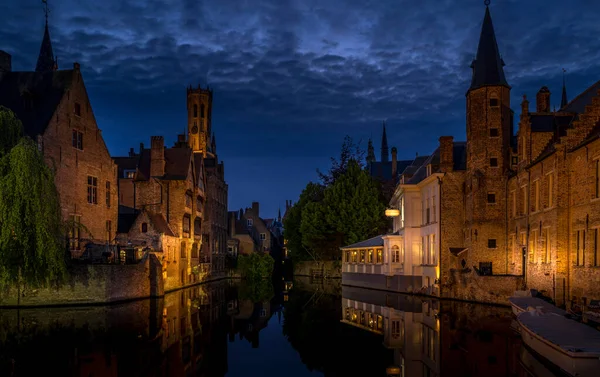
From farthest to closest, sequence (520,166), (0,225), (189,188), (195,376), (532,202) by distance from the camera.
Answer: (189,188) < (520,166) < (532,202) < (0,225) < (195,376)

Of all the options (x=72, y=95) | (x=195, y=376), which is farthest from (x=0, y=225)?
(x=195, y=376)

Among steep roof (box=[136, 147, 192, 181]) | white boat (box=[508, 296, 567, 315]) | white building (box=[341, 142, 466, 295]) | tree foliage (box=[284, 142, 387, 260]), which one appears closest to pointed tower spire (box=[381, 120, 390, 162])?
tree foliage (box=[284, 142, 387, 260])

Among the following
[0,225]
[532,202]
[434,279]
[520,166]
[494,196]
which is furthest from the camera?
[434,279]

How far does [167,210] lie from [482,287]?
26018 millimetres

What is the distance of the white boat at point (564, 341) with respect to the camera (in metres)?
13.9

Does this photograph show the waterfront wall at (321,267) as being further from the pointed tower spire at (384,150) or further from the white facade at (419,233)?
the pointed tower spire at (384,150)

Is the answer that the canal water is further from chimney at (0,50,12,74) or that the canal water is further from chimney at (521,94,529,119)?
chimney at (0,50,12,74)

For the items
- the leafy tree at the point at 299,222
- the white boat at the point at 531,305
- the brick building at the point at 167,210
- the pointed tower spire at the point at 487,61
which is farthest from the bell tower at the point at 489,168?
the leafy tree at the point at 299,222

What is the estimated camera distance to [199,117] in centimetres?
11669

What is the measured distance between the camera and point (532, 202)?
1266 inches

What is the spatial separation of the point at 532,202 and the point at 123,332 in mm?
22700

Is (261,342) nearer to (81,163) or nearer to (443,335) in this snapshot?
(443,335)

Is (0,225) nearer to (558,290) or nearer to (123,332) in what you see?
(123,332)

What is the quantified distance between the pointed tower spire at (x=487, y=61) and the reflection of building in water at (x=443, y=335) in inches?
566
